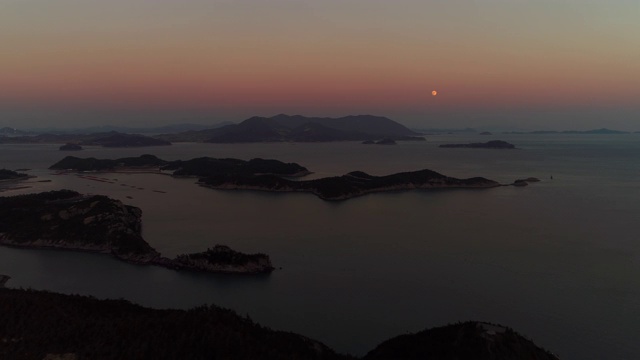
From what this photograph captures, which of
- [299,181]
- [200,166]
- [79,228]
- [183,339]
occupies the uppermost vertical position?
[200,166]

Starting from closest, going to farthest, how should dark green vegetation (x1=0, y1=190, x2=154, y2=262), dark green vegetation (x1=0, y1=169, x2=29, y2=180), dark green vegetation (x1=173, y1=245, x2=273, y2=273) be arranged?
dark green vegetation (x1=173, y1=245, x2=273, y2=273)
dark green vegetation (x1=0, y1=190, x2=154, y2=262)
dark green vegetation (x1=0, y1=169, x2=29, y2=180)

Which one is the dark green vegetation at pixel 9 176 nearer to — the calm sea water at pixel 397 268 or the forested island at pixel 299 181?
the forested island at pixel 299 181

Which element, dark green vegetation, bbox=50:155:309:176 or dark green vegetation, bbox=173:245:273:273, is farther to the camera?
dark green vegetation, bbox=50:155:309:176

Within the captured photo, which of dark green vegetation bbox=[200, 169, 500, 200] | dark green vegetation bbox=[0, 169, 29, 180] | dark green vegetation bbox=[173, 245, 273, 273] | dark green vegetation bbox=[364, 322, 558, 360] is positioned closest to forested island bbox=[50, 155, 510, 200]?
dark green vegetation bbox=[200, 169, 500, 200]

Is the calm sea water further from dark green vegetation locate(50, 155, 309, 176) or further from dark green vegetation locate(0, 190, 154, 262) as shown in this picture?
dark green vegetation locate(50, 155, 309, 176)

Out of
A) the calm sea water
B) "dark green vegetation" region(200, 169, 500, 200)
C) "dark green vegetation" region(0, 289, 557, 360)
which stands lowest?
the calm sea water

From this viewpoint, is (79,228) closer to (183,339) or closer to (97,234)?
(97,234)

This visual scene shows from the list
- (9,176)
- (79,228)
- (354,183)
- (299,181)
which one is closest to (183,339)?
Result: (79,228)
